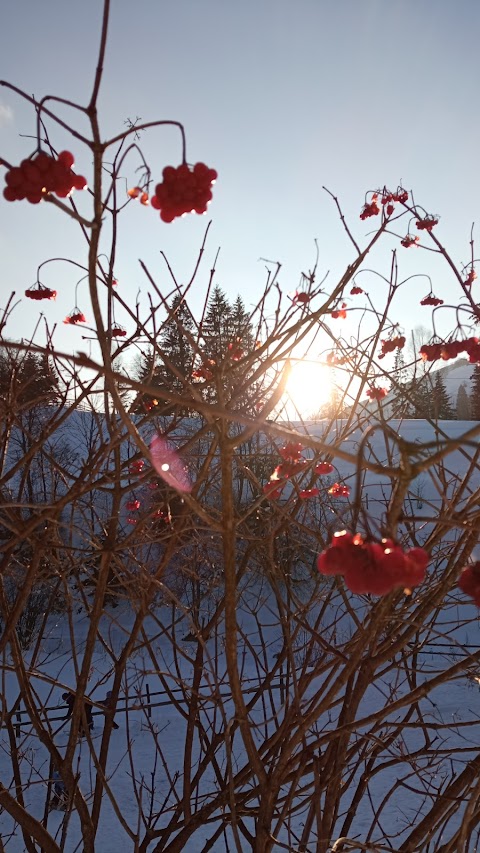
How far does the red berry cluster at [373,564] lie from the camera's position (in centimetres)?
101

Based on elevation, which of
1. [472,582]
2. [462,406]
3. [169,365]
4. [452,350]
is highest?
[462,406]

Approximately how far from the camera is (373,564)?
104 centimetres

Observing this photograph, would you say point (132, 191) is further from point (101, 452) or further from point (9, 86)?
point (101, 452)

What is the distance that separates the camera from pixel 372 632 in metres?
1.33

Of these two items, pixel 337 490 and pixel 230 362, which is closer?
pixel 230 362

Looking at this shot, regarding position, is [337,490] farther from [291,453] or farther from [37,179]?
[37,179]

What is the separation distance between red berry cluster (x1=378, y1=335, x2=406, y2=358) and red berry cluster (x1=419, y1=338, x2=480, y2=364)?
0.41m

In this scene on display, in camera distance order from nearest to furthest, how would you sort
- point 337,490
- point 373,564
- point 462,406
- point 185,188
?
point 373,564
point 185,188
point 337,490
point 462,406

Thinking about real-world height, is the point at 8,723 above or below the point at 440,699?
below

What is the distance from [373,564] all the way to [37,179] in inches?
41.6

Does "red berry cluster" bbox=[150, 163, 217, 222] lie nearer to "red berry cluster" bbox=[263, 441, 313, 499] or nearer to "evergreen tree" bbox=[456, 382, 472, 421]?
"red berry cluster" bbox=[263, 441, 313, 499]

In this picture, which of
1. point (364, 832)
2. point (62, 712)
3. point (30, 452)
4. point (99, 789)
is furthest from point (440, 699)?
point (30, 452)

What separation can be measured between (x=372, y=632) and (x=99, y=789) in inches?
55.4

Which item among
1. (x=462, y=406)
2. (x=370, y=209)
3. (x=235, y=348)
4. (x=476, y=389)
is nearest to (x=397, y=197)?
(x=370, y=209)
